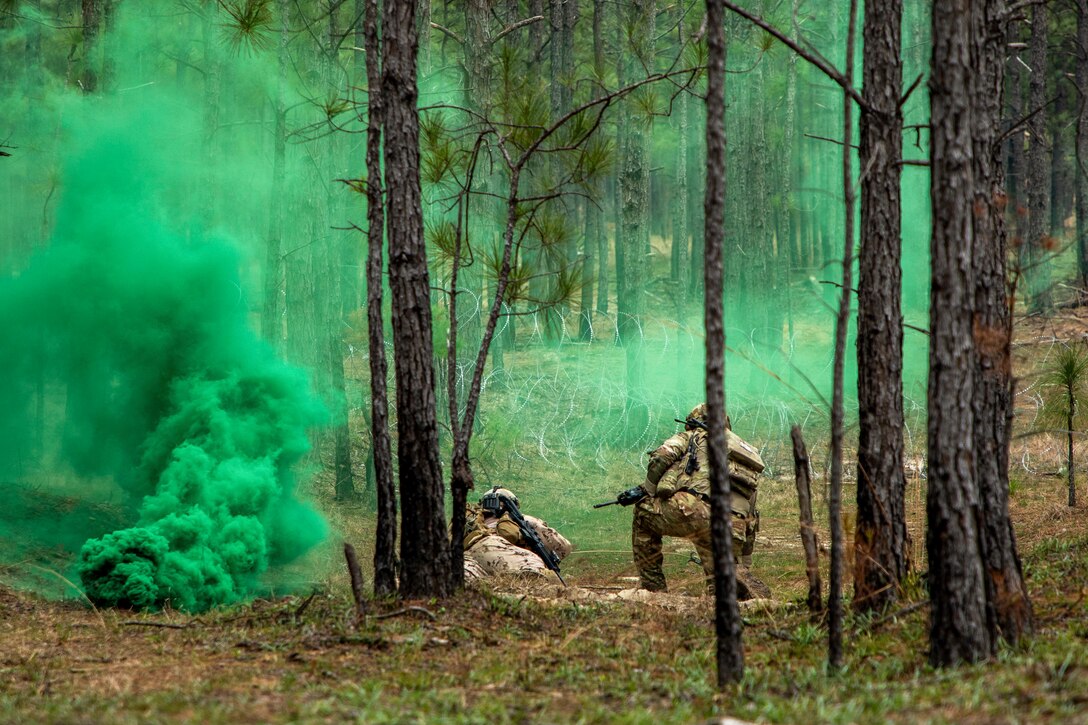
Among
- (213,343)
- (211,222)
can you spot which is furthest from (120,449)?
(211,222)

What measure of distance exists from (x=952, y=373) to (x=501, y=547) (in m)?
5.16

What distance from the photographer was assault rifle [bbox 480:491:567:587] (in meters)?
9.16

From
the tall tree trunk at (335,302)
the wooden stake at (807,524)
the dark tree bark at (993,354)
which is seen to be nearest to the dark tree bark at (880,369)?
the wooden stake at (807,524)

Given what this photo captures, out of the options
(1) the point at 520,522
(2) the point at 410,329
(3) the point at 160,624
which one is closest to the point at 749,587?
(1) the point at 520,522

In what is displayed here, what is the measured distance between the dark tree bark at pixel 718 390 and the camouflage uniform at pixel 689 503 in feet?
13.1

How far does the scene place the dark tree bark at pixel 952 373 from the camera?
4.39 meters

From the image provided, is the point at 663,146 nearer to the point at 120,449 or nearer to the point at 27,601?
the point at 120,449

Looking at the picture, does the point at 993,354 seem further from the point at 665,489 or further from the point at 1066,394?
the point at 1066,394

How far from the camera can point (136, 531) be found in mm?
8203

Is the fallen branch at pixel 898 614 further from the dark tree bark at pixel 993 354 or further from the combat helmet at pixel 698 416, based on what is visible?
the combat helmet at pixel 698 416

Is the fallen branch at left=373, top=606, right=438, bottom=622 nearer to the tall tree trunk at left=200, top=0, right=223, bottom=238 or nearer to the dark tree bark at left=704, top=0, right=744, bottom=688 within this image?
the dark tree bark at left=704, top=0, right=744, bottom=688

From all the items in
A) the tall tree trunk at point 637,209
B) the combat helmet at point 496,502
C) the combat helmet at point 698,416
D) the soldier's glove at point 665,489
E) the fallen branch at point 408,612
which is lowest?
the fallen branch at point 408,612

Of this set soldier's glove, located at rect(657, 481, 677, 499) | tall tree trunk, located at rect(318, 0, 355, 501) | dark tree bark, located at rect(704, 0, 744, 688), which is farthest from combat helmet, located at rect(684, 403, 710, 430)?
tall tree trunk, located at rect(318, 0, 355, 501)

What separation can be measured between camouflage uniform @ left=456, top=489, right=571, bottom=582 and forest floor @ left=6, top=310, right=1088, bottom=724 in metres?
0.65
